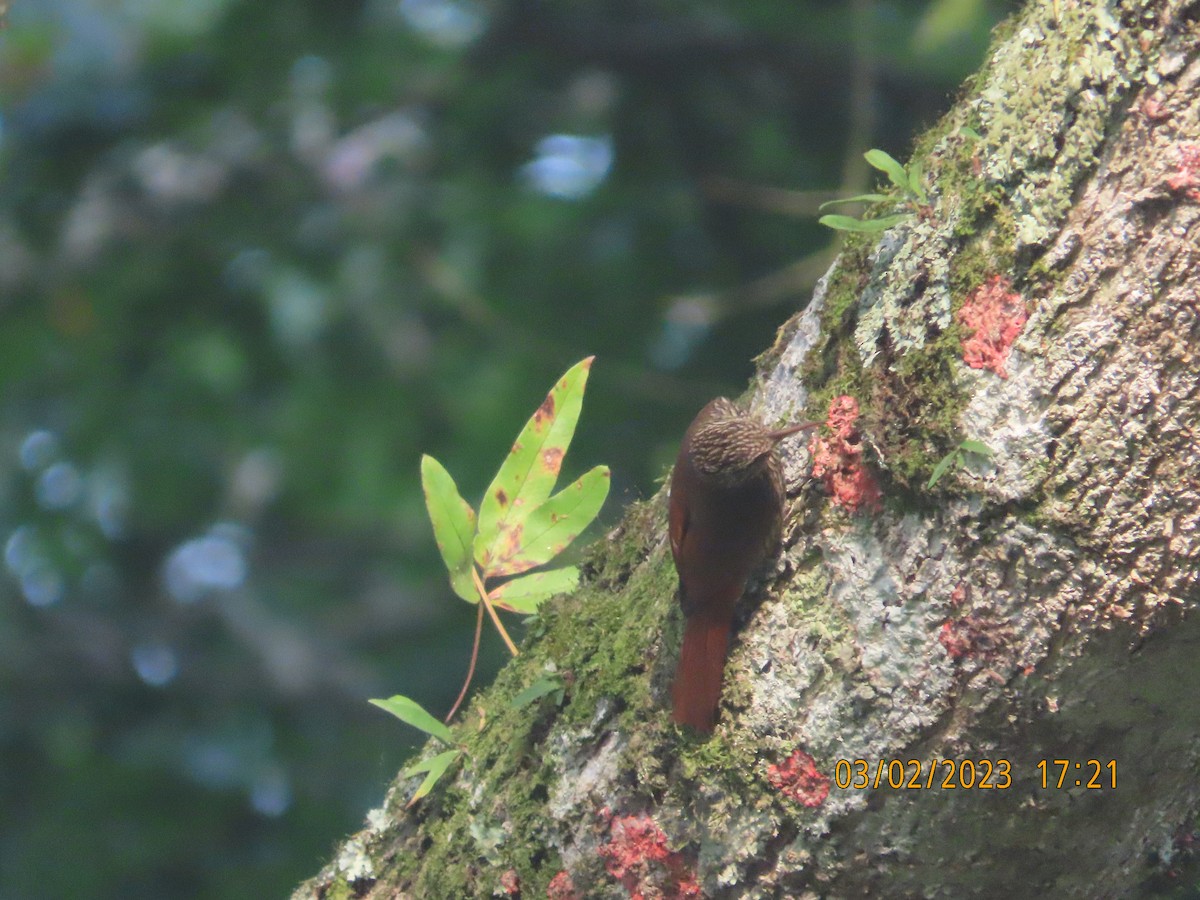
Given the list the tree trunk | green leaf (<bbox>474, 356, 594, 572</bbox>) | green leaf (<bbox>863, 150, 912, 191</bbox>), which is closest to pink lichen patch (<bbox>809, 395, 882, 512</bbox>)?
the tree trunk

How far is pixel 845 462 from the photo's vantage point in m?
1.33

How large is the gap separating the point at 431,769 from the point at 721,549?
630 millimetres

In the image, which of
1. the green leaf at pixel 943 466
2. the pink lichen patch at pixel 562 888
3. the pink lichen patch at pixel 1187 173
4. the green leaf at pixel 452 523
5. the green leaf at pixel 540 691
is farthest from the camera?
the green leaf at pixel 452 523

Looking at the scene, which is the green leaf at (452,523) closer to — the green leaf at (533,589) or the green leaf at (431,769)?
the green leaf at (533,589)

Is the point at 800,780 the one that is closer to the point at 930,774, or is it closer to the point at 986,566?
the point at 930,774

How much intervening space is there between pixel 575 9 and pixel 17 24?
2444 mm

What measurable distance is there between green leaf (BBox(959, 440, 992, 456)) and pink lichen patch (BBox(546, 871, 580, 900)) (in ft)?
2.34

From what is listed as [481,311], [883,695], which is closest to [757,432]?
[883,695]

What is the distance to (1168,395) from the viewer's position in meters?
1.07

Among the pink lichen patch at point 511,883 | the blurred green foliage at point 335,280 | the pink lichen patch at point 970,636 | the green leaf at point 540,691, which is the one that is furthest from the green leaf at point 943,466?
the blurred green foliage at point 335,280

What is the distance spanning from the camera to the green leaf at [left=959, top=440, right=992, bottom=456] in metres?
1.16

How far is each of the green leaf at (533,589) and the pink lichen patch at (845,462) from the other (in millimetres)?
588

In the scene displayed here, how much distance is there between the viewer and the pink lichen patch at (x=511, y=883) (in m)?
1.52

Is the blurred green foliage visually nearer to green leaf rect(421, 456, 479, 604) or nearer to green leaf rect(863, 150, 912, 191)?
green leaf rect(421, 456, 479, 604)
